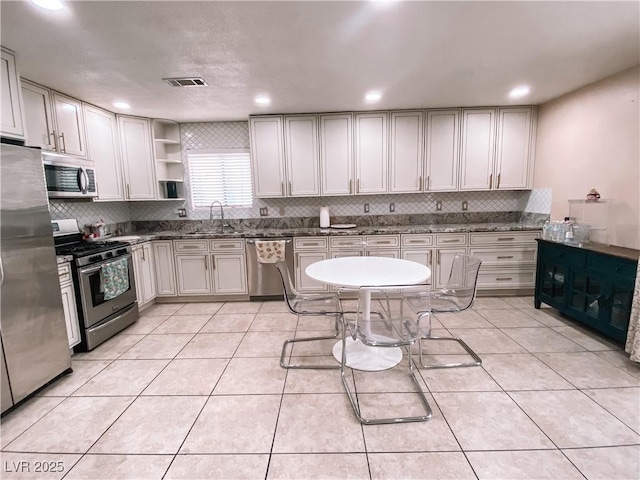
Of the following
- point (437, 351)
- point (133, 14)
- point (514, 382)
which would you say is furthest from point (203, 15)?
point (514, 382)

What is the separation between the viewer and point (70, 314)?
2.57 meters

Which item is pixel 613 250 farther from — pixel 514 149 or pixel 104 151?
pixel 104 151

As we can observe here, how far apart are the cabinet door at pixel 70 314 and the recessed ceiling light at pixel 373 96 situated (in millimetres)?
3371

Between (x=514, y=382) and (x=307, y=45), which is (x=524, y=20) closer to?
(x=307, y=45)

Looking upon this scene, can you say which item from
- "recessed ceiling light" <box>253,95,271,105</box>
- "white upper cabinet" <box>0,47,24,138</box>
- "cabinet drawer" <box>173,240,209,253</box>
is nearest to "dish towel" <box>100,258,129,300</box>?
"cabinet drawer" <box>173,240,209,253</box>

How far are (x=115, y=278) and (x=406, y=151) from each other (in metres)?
3.66

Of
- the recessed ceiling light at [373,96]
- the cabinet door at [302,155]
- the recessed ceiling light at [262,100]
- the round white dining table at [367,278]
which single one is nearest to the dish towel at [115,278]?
the round white dining table at [367,278]

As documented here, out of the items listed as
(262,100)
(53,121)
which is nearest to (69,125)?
(53,121)

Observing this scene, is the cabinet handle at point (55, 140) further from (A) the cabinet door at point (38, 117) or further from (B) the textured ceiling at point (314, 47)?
(B) the textured ceiling at point (314, 47)

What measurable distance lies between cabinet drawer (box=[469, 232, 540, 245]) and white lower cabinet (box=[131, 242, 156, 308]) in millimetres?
4015

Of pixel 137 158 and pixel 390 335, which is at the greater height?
pixel 137 158

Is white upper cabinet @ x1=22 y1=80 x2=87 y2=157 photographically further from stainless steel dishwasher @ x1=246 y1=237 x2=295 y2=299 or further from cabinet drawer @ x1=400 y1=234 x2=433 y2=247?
cabinet drawer @ x1=400 y1=234 x2=433 y2=247

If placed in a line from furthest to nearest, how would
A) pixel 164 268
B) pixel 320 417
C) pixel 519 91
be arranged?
pixel 164 268 → pixel 519 91 → pixel 320 417

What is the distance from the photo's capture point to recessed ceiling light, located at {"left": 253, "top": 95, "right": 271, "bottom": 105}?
3246mm
